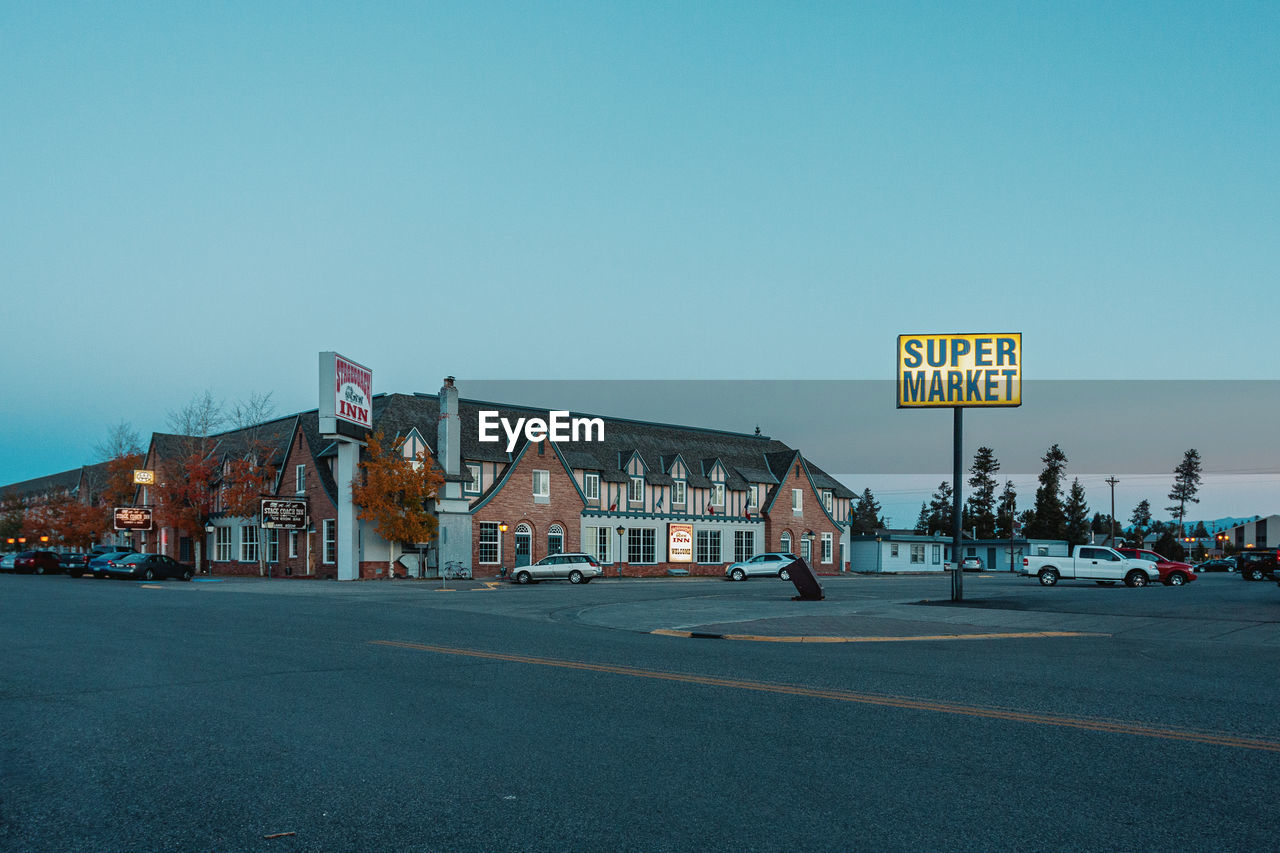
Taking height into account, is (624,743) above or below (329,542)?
above

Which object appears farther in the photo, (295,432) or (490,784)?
Result: (295,432)

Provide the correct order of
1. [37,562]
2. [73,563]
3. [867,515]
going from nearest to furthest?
[73,563]
[37,562]
[867,515]

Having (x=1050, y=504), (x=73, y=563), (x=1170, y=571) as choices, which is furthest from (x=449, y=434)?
(x=1050, y=504)

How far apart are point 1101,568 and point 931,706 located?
37.7 metres

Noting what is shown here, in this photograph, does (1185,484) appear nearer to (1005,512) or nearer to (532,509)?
(1005,512)

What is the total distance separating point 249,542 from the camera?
57688 millimetres

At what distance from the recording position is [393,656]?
45.6ft

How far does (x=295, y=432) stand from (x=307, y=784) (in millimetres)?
50561

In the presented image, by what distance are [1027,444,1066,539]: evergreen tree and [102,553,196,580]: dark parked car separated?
93734mm

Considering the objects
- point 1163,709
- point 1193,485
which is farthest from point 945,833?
point 1193,485

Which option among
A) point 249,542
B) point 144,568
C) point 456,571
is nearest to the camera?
point 144,568

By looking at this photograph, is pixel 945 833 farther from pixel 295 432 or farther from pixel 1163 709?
pixel 295 432

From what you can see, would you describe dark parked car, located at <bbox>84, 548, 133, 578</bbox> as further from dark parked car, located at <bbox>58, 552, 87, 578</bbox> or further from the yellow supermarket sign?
the yellow supermarket sign

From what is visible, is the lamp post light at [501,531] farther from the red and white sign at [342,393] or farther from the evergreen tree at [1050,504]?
the evergreen tree at [1050,504]
